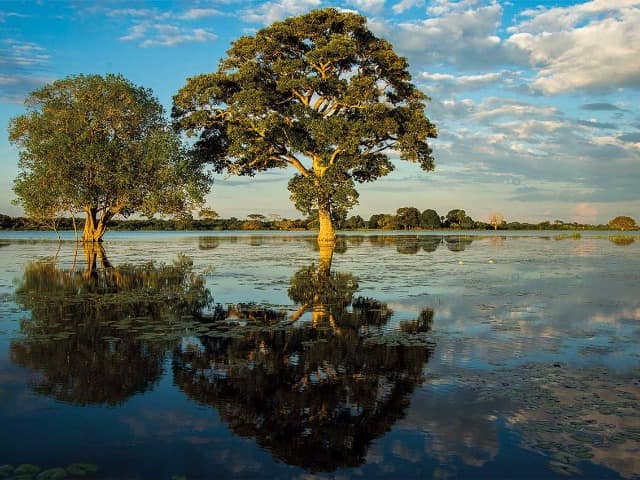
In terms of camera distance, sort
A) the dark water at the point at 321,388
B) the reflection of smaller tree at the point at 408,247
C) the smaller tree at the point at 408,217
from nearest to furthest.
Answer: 1. the dark water at the point at 321,388
2. the reflection of smaller tree at the point at 408,247
3. the smaller tree at the point at 408,217

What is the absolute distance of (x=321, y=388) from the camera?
6.43 m

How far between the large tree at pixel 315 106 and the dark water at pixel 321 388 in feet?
105

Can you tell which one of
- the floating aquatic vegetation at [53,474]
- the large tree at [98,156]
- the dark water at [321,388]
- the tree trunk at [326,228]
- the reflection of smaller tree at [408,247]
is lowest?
the floating aquatic vegetation at [53,474]

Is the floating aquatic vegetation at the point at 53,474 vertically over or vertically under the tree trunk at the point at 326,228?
under

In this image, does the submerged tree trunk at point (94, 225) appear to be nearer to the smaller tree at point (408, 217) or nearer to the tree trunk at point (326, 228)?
the tree trunk at point (326, 228)

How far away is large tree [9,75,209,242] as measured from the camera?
43.6 m

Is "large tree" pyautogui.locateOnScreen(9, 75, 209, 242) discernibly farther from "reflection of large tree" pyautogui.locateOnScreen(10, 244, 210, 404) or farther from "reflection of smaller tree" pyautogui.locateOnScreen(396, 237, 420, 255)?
"reflection of large tree" pyautogui.locateOnScreen(10, 244, 210, 404)

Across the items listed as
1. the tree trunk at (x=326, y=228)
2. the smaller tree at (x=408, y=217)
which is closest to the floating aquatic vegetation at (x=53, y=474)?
the tree trunk at (x=326, y=228)

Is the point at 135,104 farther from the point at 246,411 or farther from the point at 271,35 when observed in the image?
the point at 246,411

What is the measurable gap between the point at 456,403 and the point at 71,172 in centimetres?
4532

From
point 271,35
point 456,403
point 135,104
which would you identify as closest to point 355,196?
point 271,35

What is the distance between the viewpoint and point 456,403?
5980 mm

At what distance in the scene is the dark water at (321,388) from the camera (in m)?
4.68

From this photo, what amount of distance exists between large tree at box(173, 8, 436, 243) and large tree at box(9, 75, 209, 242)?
4.38 metres
